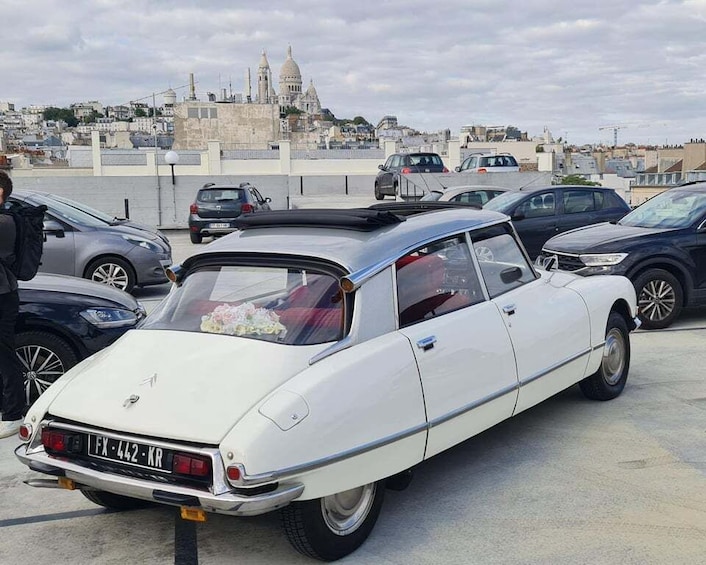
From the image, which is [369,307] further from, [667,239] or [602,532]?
[667,239]

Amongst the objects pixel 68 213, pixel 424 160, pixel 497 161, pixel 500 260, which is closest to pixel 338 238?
pixel 500 260

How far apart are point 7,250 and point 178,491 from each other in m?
2.92

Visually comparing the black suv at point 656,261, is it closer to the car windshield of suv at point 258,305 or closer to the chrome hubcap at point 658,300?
the chrome hubcap at point 658,300

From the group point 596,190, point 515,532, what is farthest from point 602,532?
point 596,190

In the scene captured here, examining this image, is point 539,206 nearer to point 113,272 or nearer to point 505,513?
point 113,272

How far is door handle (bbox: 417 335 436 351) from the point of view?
176 inches

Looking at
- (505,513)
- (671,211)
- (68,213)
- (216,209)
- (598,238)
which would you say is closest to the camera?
(505,513)

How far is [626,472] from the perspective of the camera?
518 centimetres

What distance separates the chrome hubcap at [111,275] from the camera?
11.9 m

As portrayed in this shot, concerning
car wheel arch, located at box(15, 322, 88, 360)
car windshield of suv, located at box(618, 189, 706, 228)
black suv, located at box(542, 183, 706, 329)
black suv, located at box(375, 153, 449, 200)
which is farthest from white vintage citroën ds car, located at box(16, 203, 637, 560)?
black suv, located at box(375, 153, 449, 200)

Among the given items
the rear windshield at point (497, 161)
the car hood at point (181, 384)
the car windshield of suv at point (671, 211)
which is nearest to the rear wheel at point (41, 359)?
the car hood at point (181, 384)

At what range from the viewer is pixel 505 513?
4609 mm

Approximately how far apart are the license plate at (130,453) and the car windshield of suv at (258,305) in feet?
2.60

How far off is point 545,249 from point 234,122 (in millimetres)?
113347
